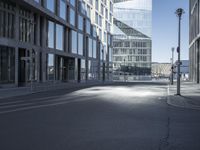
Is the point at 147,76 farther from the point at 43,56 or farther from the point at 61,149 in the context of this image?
the point at 61,149

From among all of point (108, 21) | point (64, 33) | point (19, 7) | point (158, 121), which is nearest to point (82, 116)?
point (158, 121)

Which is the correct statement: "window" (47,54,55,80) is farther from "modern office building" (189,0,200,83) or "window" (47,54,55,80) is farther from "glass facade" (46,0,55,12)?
"modern office building" (189,0,200,83)

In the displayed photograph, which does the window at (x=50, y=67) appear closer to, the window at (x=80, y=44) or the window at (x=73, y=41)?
the window at (x=73, y=41)

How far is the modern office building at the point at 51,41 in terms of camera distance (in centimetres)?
3697

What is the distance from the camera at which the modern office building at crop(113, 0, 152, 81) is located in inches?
4968

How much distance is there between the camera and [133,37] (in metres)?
126

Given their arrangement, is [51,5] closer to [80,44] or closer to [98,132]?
[80,44]

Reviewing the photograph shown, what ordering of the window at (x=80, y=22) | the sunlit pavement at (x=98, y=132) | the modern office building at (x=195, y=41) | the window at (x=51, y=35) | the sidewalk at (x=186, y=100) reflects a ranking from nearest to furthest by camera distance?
the sunlit pavement at (x=98, y=132), the sidewalk at (x=186, y=100), the window at (x=51, y=35), the modern office building at (x=195, y=41), the window at (x=80, y=22)

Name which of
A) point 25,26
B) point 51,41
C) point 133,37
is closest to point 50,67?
point 51,41

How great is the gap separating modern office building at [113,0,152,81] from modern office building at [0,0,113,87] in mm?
38121

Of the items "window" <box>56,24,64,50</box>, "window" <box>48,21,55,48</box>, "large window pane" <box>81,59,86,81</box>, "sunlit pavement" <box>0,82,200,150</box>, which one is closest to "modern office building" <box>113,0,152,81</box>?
"large window pane" <box>81,59,86,81</box>

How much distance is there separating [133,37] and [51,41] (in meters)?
77.8

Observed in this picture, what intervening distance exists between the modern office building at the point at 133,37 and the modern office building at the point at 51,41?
38121 mm

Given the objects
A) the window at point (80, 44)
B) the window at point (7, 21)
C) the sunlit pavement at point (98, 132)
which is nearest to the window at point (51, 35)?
the window at point (7, 21)
